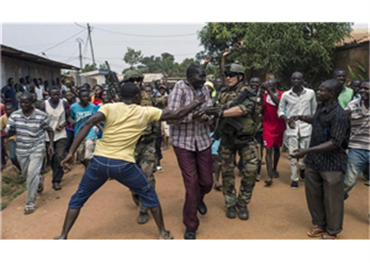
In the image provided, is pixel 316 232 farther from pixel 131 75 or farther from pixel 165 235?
pixel 131 75

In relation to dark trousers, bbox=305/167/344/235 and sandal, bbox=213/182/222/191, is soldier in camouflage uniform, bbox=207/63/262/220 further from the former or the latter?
sandal, bbox=213/182/222/191

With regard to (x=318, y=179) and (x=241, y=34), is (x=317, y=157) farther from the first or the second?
(x=241, y=34)

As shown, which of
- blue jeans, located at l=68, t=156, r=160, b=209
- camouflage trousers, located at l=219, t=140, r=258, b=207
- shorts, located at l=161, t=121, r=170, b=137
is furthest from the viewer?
shorts, located at l=161, t=121, r=170, b=137

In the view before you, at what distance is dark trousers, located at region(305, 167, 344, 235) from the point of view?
10.00 ft

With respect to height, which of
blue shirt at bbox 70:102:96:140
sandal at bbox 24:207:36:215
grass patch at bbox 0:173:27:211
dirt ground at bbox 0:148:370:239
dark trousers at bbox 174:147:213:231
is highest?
blue shirt at bbox 70:102:96:140

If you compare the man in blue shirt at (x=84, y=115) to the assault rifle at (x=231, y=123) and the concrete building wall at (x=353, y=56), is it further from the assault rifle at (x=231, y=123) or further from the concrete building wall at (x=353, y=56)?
the concrete building wall at (x=353, y=56)

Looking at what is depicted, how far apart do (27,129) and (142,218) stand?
2.07m

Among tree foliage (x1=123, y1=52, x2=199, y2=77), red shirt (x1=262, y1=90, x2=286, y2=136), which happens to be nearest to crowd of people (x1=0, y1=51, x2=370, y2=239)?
red shirt (x1=262, y1=90, x2=286, y2=136)

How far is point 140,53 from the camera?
51062mm

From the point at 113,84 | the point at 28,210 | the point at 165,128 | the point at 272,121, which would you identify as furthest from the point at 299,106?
the point at 28,210

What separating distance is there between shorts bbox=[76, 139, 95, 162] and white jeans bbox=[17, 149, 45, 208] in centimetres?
108

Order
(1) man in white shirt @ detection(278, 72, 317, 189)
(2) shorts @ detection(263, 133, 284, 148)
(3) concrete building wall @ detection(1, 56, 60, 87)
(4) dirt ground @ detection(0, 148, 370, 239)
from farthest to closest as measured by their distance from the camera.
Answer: (3) concrete building wall @ detection(1, 56, 60, 87) → (2) shorts @ detection(263, 133, 284, 148) → (1) man in white shirt @ detection(278, 72, 317, 189) → (4) dirt ground @ detection(0, 148, 370, 239)

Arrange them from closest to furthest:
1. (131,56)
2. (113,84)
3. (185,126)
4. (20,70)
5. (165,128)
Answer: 1. (185,126)
2. (113,84)
3. (165,128)
4. (20,70)
5. (131,56)

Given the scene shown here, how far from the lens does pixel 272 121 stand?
17.1ft
